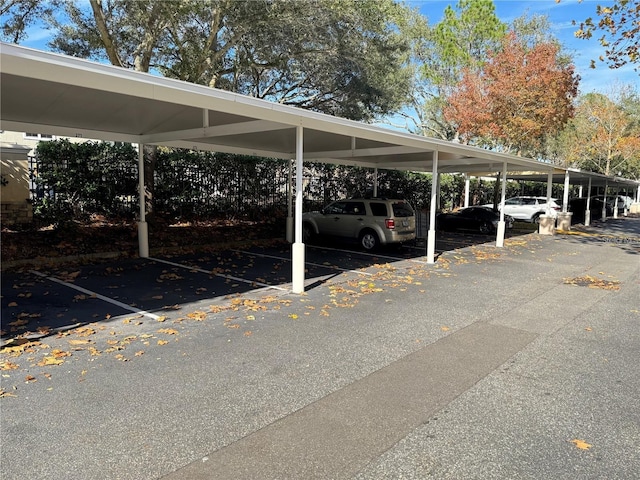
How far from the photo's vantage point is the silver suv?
1257 centimetres

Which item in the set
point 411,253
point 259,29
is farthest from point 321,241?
point 259,29

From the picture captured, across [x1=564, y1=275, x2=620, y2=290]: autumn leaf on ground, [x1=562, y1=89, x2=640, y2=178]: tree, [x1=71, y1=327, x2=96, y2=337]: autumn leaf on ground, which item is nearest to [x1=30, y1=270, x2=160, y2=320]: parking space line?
[x1=71, y1=327, x2=96, y2=337]: autumn leaf on ground

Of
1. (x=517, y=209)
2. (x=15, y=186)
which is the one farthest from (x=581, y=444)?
(x=517, y=209)

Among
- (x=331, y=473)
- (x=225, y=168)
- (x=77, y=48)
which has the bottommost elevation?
(x=331, y=473)

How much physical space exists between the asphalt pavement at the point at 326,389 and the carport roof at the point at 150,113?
2993 millimetres

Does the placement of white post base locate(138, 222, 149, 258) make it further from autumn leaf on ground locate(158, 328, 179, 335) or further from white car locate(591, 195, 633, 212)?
white car locate(591, 195, 633, 212)

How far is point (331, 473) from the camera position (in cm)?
295

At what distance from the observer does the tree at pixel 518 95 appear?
20.1m

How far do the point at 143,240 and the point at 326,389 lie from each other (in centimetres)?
834

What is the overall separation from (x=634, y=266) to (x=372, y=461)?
1167cm

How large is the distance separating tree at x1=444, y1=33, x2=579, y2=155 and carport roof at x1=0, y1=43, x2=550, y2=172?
897cm

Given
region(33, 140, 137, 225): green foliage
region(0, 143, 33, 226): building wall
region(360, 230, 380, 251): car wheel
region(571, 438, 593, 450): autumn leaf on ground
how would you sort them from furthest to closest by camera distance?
region(360, 230, 380, 251): car wheel, region(33, 140, 137, 225): green foliage, region(0, 143, 33, 226): building wall, region(571, 438, 593, 450): autumn leaf on ground

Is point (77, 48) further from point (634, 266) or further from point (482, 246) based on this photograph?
point (634, 266)

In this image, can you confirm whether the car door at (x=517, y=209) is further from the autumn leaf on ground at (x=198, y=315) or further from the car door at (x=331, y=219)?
the autumn leaf on ground at (x=198, y=315)
